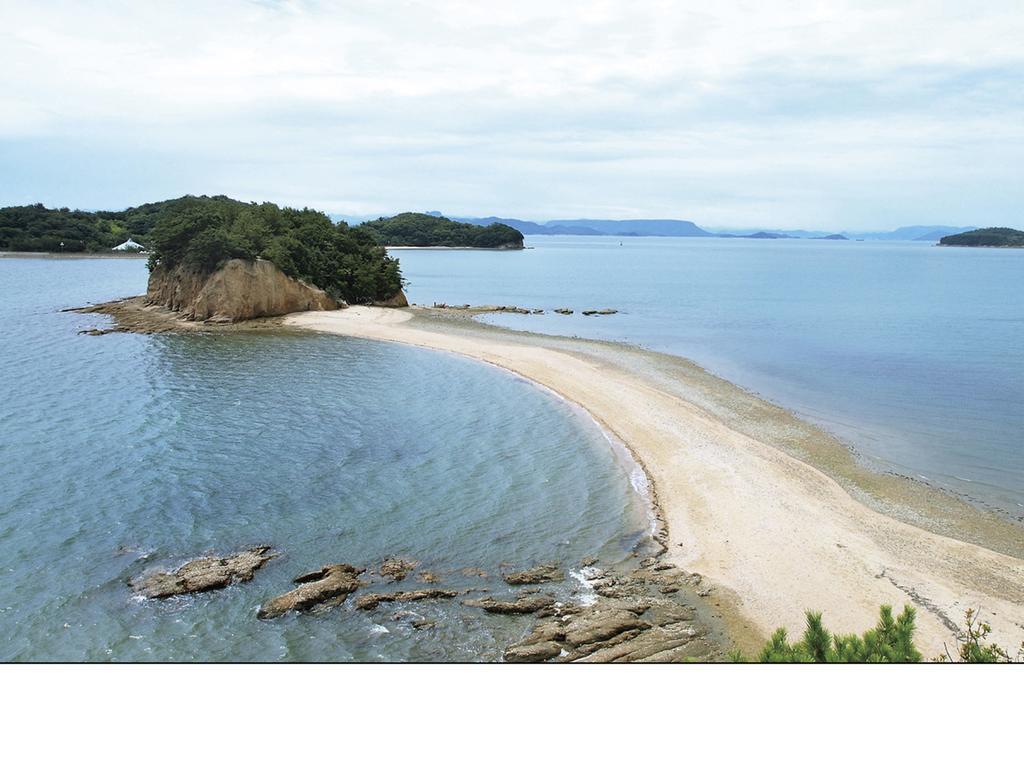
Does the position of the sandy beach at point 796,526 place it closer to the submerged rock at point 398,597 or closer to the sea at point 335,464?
the sea at point 335,464

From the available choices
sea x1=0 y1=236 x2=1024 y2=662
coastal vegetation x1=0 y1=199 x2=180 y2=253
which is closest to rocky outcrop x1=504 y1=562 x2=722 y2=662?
sea x1=0 y1=236 x2=1024 y2=662

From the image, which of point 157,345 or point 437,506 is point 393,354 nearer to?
point 157,345

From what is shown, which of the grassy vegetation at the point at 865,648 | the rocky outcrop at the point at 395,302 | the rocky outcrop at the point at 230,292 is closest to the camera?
the grassy vegetation at the point at 865,648

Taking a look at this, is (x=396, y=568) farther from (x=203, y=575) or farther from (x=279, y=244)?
(x=279, y=244)

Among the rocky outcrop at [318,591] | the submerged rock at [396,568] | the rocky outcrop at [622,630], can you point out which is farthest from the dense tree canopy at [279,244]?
the rocky outcrop at [622,630]

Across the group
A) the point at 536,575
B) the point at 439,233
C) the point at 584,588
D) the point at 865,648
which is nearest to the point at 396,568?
the point at 536,575
